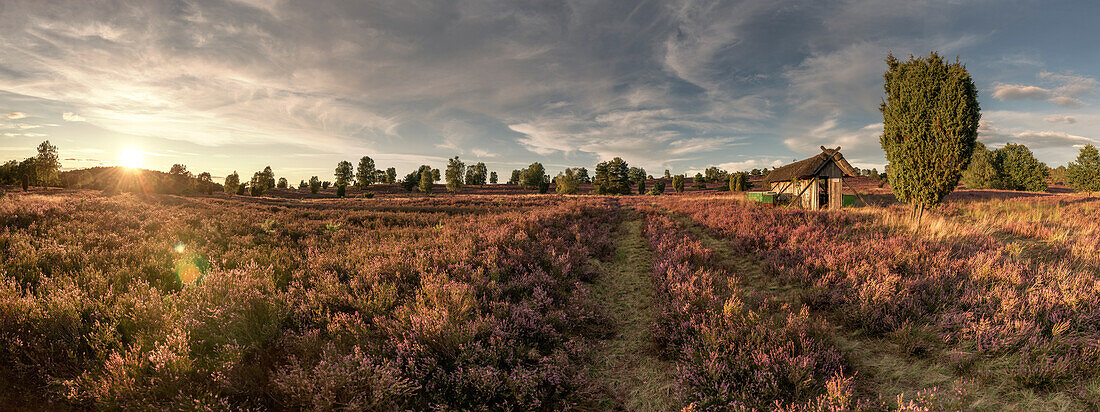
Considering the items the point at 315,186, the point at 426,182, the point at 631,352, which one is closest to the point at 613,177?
the point at 426,182

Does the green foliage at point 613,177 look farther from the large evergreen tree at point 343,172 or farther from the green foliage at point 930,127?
the large evergreen tree at point 343,172

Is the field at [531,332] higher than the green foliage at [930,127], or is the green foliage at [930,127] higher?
the green foliage at [930,127]

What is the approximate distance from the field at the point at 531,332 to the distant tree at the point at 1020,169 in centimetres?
7079

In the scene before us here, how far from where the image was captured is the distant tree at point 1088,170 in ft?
118

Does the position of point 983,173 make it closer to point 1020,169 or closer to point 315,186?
point 1020,169

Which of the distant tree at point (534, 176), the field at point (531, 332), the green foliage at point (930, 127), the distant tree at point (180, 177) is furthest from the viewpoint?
the distant tree at point (534, 176)

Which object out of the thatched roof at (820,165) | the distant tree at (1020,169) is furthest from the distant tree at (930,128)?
the distant tree at (1020,169)

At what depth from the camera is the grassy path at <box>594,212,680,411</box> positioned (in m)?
3.56

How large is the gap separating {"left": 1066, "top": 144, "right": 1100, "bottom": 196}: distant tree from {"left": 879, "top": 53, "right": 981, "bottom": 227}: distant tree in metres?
47.8

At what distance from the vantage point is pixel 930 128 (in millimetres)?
12773

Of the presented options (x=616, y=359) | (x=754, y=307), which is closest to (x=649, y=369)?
(x=616, y=359)

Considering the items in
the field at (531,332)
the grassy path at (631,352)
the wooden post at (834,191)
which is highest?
the wooden post at (834,191)

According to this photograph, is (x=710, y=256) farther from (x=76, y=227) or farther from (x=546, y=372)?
(x=76, y=227)

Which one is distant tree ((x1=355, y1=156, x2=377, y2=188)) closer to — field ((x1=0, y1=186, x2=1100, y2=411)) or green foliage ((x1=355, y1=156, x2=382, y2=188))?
green foliage ((x1=355, y1=156, x2=382, y2=188))
